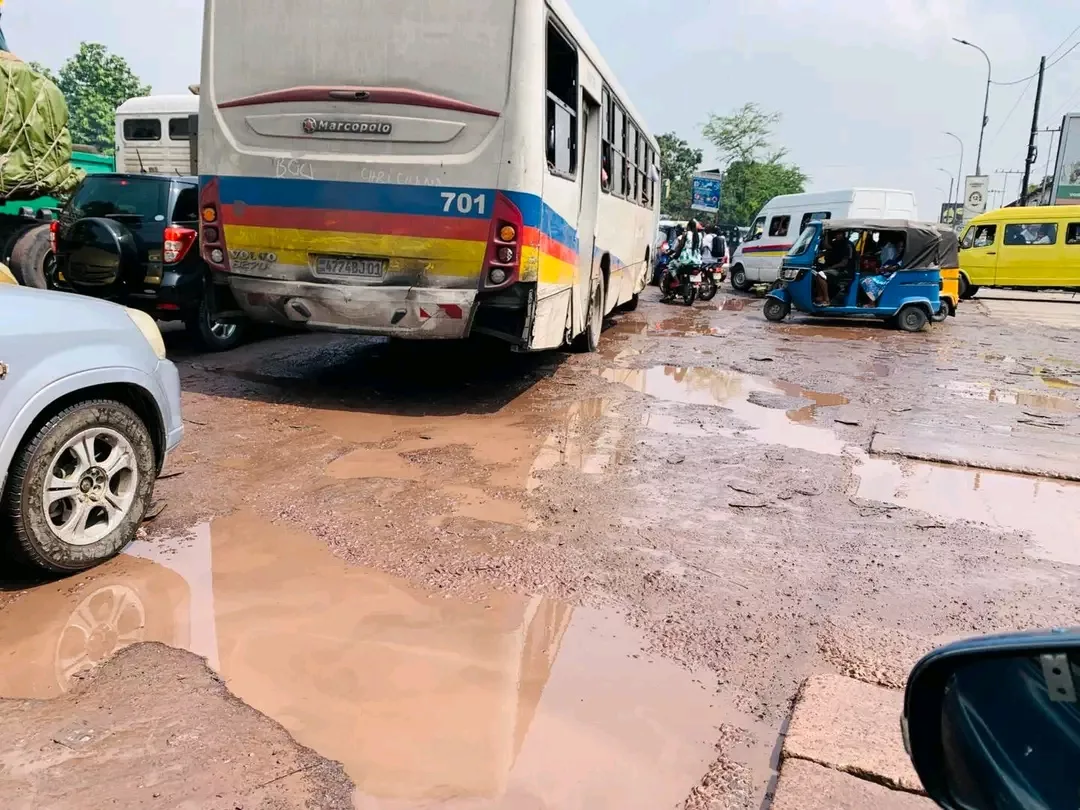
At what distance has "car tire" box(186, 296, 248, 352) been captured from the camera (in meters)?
8.16

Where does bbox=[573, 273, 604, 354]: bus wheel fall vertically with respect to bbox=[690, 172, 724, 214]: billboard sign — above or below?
below

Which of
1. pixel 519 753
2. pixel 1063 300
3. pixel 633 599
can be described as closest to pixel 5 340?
pixel 519 753

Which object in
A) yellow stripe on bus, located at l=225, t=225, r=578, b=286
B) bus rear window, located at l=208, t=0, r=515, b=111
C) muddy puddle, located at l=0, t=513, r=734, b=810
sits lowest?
muddy puddle, located at l=0, t=513, r=734, b=810

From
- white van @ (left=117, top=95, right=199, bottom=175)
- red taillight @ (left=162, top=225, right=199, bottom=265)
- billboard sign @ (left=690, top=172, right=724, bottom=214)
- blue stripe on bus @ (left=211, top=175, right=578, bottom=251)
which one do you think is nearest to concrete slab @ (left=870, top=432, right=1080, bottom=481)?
blue stripe on bus @ (left=211, top=175, right=578, bottom=251)

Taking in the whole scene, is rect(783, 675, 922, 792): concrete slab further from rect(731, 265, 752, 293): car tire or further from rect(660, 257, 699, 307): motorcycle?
rect(731, 265, 752, 293): car tire

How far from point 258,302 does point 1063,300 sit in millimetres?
24382

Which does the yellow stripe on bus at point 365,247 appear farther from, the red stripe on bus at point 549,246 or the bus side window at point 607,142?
the bus side window at point 607,142

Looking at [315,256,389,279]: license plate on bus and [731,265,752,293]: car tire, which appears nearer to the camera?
[315,256,389,279]: license plate on bus

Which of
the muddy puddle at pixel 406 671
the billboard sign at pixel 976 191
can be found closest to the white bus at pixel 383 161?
the muddy puddle at pixel 406 671

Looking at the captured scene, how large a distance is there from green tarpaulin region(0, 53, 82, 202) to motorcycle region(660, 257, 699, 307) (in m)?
11.3

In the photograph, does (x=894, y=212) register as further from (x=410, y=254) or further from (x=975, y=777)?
(x=975, y=777)

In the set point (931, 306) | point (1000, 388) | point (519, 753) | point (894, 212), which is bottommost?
point (519, 753)

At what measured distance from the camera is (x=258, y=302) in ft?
21.6

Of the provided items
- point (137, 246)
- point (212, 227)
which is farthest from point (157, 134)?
point (212, 227)
